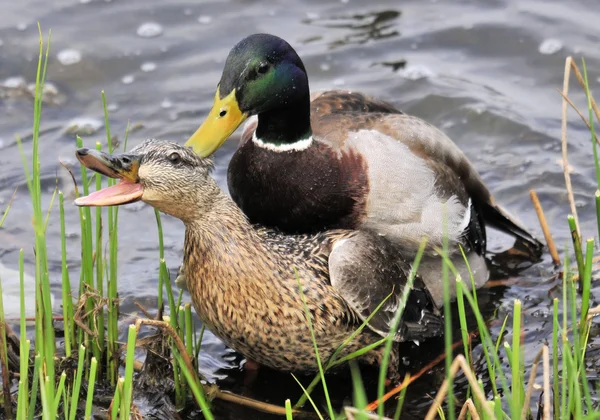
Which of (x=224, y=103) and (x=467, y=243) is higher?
(x=224, y=103)

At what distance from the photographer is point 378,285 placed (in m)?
4.38

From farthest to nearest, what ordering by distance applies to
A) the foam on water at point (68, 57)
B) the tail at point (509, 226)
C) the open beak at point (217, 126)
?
the foam on water at point (68, 57), the tail at point (509, 226), the open beak at point (217, 126)

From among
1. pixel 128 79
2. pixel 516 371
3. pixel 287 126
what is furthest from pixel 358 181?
pixel 128 79

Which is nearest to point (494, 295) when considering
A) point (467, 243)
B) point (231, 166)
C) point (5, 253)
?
point (467, 243)

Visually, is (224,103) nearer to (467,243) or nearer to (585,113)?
(467,243)

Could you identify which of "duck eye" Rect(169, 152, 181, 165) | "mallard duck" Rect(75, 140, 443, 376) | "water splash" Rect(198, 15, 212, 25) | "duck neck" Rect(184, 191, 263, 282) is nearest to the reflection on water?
"water splash" Rect(198, 15, 212, 25)

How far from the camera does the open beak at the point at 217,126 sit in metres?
4.44

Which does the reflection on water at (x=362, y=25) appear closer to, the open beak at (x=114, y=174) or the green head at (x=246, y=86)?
the green head at (x=246, y=86)

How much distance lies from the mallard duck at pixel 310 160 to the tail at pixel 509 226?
2.27 ft

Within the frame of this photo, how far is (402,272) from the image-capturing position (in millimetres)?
4621

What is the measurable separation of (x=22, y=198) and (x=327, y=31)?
3040mm

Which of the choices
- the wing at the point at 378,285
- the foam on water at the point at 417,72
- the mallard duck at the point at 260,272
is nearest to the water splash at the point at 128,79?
the foam on water at the point at 417,72

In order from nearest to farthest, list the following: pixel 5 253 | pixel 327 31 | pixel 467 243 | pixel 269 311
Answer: pixel 269 311
pixel 467 243
pixel 5 253
pixel 327 31

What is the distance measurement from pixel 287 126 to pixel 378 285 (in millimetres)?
926
